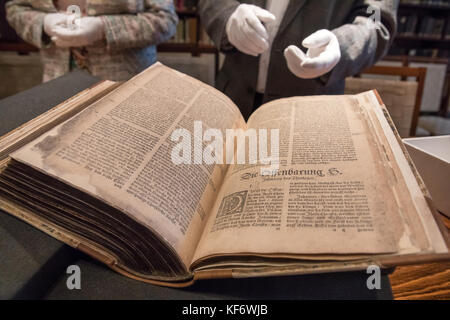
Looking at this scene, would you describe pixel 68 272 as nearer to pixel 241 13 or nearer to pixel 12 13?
pixel 241 13

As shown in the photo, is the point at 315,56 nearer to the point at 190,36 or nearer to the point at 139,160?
the point at 139,160

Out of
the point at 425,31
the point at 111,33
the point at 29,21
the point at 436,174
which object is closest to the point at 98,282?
the point at 436,174

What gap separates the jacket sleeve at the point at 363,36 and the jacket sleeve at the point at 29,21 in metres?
0.93

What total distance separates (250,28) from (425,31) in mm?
3173

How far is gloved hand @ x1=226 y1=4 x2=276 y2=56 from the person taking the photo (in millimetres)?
785

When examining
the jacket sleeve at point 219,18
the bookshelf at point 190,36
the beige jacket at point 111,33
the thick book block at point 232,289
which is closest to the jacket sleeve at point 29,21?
the beige jacket at point 111,33

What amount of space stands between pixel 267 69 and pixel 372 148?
1.88 feet

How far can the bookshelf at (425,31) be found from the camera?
3.05 meters

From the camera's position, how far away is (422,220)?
0.34m

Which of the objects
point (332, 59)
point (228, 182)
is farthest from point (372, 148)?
point (332, 59)

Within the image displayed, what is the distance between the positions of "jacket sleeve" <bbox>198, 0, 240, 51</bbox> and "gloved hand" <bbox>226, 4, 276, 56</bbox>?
0.17 ft

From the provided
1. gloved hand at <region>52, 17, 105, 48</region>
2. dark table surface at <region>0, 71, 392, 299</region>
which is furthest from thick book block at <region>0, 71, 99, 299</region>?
gloved hand at <region>52, 17, 105, 48</region>

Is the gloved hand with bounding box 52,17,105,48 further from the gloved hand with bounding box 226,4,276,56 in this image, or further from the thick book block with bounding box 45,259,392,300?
the thick book block with bounding box 45,259,392,300

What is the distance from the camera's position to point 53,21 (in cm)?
106
